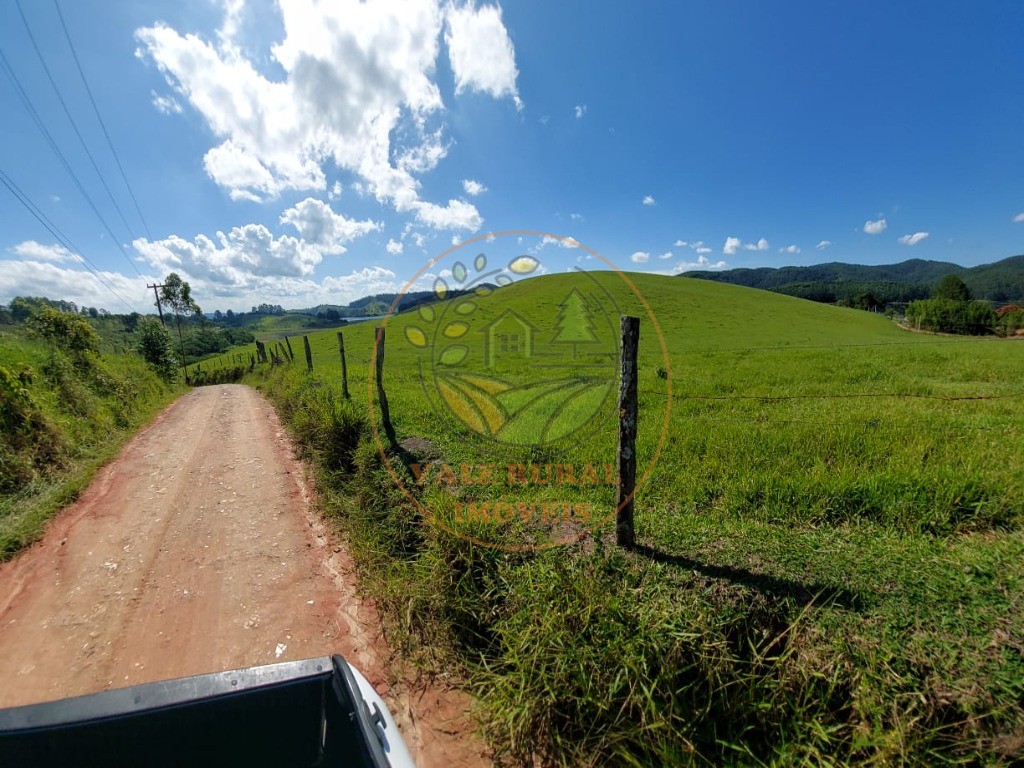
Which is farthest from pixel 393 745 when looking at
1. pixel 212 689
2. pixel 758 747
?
pixel 758 747

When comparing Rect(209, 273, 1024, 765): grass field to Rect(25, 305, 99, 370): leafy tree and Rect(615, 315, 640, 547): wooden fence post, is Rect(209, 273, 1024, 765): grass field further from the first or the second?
Rect(25, 305, 99, 370): leafy tree

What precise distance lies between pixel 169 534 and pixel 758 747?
6.14 meters

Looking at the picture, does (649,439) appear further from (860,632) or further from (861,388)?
(861,388)

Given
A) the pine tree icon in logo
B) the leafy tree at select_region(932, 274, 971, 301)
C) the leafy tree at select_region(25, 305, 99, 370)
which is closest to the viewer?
the pine tree icon in logo

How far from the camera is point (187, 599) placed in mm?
3670

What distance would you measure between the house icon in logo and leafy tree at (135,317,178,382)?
929 inches

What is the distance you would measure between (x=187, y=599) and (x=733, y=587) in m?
4.83

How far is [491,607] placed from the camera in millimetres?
3189

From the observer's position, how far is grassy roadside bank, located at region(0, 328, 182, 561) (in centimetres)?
509

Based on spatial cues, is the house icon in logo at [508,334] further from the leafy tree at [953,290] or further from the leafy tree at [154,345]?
the leafy tree at [953,290]

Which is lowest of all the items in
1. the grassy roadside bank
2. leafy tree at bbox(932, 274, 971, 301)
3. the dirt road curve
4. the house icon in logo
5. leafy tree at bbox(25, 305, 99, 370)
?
the dirt road curve

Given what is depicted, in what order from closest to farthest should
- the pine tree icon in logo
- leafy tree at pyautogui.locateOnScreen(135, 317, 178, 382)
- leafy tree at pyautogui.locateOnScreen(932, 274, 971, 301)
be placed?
the pine tree icon in logo
leafy tree at pyautogui.locateOnScreen(135, 317, 178, 382)
leafy tree at pyautogui.locateOnScreen(932, 274, 971, 301)

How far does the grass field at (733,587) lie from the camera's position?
2.27 m

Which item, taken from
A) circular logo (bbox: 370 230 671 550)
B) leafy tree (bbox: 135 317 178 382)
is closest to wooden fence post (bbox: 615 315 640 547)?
circular logo (bbox: 370 230 671 550)
